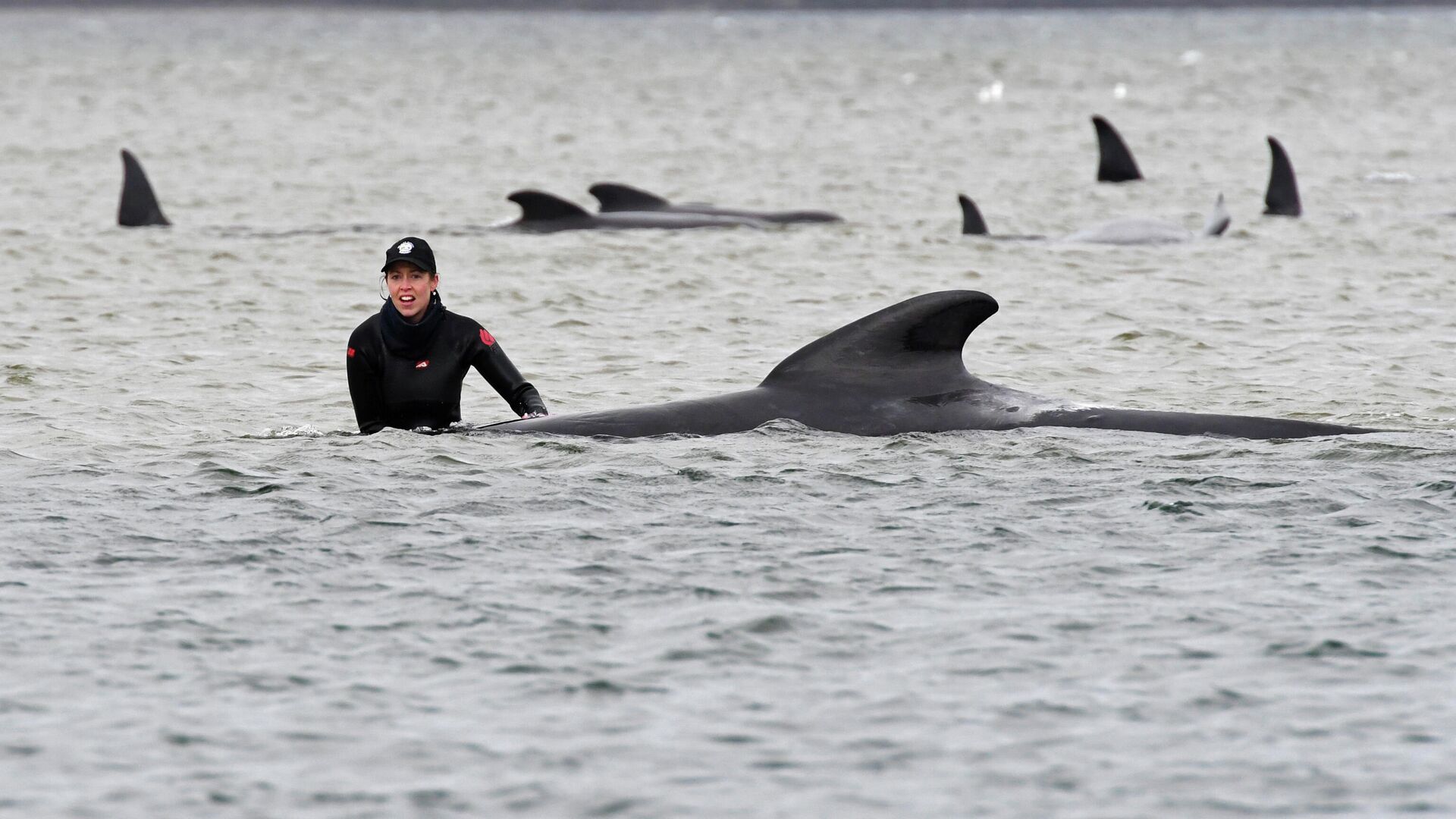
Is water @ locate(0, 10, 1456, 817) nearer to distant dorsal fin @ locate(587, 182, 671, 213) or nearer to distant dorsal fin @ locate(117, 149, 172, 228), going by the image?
distant dorsal fin @ locate(117, 149, 172, 228)

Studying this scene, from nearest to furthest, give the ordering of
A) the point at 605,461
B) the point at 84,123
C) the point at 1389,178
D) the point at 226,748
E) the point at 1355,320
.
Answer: the point at 226,748 → the point at 605,461 → the point at 1355,320 → the point at 1389,178 → the point at 84,123

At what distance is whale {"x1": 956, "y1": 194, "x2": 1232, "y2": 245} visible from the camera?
24.6 m

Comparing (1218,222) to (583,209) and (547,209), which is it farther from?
(547,209)

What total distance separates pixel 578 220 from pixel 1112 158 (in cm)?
1105

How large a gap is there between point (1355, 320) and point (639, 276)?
724 cm

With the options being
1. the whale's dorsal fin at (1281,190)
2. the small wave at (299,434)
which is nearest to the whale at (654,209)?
the whale's dorsal fin at (1281,190)

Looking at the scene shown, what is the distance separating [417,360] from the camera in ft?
40.9

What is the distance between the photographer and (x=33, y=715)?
7.66 meters

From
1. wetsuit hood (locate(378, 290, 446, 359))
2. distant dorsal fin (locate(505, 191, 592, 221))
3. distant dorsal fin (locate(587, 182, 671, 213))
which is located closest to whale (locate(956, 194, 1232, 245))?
distant dorsal fin (locate(587, 182, 671, 213))

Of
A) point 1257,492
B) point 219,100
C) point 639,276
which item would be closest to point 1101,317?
point 639,276

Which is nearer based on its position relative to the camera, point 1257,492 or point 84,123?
point 1257,492

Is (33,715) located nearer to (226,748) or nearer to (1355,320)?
(226,748)

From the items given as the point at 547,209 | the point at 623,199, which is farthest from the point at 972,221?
the point at 547,209

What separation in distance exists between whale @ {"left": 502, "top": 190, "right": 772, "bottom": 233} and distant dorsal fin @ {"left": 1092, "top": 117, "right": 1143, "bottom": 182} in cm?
882
